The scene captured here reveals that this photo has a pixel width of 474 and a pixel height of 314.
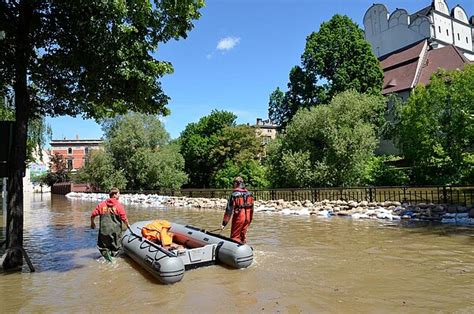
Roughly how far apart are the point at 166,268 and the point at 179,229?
11.2 ft

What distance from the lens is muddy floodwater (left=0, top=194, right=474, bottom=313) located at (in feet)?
18.7

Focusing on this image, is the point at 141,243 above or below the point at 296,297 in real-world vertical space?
above

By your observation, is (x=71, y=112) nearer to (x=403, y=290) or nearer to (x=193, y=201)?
(x=403, y=290)

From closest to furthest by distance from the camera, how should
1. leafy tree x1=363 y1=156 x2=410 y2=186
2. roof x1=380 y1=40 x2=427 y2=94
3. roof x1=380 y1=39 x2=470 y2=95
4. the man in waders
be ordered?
1. the man in waders
2. leafy tree x1=363 y1=156 x2=410 y2=186
3. roof x1=380 y1=39 x2=470 y2=95
4. roof x1=380 y1=40 x2=427 y2=94

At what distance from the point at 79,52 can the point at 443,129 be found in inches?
816

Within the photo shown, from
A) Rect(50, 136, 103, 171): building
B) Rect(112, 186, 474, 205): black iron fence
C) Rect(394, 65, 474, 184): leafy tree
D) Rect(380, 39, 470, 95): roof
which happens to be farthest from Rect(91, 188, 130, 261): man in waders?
Rect(50, 136, 103, 171): building

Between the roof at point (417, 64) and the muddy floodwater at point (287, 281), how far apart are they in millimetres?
34756

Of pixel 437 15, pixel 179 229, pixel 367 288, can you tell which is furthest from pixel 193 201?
pixel 437 15

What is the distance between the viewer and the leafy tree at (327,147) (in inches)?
1031

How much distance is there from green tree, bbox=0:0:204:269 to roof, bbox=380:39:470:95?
3780 centimetres

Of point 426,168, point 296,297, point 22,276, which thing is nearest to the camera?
point 296,297

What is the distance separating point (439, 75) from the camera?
2622 centimetres

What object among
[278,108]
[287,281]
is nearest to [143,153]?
[278,108]

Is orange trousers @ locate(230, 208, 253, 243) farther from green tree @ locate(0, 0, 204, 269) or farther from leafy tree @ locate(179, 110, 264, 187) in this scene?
leafy tree @ locate(179, 110, 264, 187)
